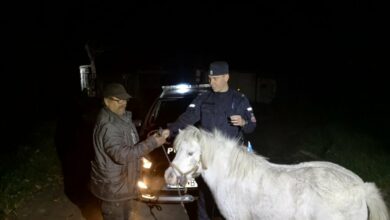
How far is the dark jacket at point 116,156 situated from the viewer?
3.77m

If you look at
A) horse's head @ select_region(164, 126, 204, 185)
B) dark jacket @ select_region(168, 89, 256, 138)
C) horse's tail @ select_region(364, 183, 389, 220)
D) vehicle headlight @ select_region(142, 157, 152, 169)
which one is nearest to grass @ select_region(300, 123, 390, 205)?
horse's tail @ select_region(364, 183, 389, 220)

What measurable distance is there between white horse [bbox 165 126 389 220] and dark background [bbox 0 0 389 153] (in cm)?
1115

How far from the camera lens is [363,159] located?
28.0ft

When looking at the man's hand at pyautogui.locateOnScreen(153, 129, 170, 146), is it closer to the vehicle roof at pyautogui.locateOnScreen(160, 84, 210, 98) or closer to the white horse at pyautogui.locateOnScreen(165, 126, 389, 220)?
the white horse at pyautogui.locateOnScreen(165, 126, 389, 220)

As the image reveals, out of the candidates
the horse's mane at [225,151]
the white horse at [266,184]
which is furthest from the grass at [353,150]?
the horse's mane at [225,151]

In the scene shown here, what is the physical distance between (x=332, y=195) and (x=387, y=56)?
22595 mm

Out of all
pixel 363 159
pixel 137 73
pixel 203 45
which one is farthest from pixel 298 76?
pixel 363 159

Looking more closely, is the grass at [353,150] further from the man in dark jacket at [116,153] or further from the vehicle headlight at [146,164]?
the man in dark jacket at [116,153]

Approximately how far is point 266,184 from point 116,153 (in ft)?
5.04

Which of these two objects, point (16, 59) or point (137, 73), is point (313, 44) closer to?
point (137, 73)

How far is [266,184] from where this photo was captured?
12.5ft

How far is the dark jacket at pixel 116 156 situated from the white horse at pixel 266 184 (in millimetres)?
432

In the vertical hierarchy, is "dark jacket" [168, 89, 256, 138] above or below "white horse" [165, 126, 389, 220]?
above

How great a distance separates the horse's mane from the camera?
3842 mm
